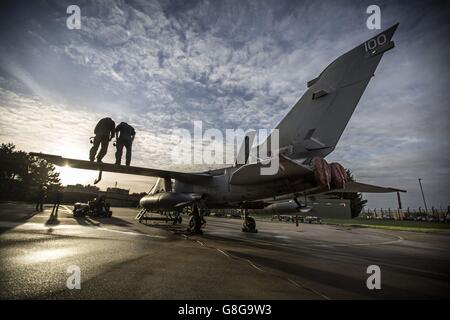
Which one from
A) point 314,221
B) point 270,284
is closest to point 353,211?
point 314,221

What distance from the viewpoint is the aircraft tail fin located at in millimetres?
5816

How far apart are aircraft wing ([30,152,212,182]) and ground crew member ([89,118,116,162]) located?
715mm

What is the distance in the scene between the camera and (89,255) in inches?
181

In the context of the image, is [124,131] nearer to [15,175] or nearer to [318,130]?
[318,130]

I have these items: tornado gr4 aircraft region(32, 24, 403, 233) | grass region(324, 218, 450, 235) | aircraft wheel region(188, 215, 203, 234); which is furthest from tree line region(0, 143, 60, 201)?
grass region(324, 218, 450, 235)

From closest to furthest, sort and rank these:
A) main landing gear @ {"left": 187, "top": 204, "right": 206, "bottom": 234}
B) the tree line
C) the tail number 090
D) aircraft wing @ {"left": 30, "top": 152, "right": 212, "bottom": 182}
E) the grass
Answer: the tail number 090 < aircraft wing @ {"left": 30, "top": 152, "right": 212, "bottom": 182} < main landing gear @ {"left": 187, "top": 204, "right": 206, "bottom": 234} < the grass < the tree line

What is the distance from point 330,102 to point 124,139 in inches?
263

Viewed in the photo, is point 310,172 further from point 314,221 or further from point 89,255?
point 314,221

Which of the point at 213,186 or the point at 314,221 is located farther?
the point at 314,221

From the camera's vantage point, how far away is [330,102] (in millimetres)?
6289

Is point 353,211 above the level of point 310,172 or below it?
below

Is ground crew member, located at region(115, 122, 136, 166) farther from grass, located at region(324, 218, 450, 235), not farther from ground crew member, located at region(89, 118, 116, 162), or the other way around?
grass, located at region(324, 218, 450, 235)

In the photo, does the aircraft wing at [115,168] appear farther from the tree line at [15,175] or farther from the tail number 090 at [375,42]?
the tree line at [15,175]
